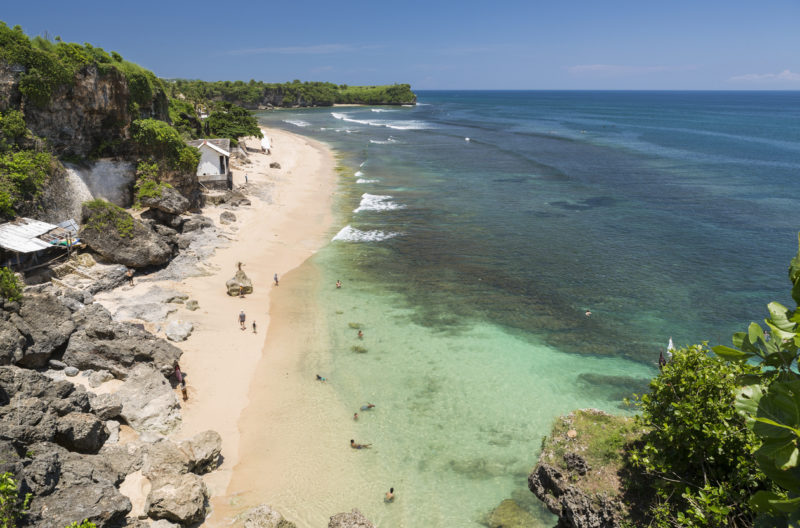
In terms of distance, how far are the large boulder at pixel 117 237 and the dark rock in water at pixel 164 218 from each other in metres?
4.64

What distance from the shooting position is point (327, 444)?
18.5 m

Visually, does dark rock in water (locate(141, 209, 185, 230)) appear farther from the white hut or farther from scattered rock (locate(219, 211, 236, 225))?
the white hut

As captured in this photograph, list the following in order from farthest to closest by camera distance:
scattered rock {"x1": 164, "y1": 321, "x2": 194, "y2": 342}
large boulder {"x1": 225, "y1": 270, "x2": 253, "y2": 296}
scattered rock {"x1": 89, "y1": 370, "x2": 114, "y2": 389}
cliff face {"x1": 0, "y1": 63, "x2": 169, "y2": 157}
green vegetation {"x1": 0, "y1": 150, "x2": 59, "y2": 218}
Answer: large boulder {"x1": 225, "y1": 270, "x2": 253, "y2": 296}, cliff face {"x1": 0, "y1": 63, "x2": 169, "y2": 157}, green vegetation {"x1": 0, "y1": 150, "x2": 59, "y2": 218}, scattered rock {"x1": 164, "y1": 321, "x2": 194, "y2": 342}, scattered rock {"x1": 89, "y1": 370, "x2": 114, "y2": 389}

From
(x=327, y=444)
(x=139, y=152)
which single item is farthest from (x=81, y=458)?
(x=139, y=152)

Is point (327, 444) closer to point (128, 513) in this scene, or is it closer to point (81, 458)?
point (128, 513)

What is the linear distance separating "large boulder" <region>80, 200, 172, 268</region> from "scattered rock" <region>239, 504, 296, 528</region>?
70.3 ft

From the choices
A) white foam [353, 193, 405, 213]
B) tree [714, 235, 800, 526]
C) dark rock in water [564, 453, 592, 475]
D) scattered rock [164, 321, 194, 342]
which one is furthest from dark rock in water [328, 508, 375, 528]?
white foam [353, 193, 405, 213]

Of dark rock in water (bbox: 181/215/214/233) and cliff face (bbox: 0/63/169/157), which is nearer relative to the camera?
cliff face (bbox: 0/63/169/157)

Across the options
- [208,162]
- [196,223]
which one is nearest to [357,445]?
[196,223]

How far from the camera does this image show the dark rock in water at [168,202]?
1371 inches

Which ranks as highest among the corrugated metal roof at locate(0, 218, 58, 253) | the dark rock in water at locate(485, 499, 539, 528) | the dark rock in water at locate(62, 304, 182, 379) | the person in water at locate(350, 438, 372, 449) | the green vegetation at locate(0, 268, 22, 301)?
the corrugated metal roof at locate(0, 218, 58, 253)

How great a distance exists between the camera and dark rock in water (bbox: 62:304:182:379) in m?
20.1

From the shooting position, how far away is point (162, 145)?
37.3 metres

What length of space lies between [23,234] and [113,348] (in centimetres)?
1066
